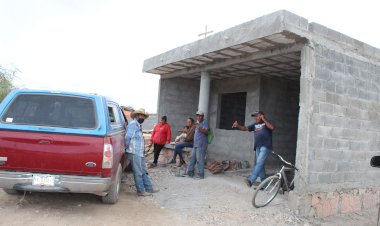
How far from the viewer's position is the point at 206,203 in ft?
21.4

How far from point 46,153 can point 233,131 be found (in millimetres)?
6734

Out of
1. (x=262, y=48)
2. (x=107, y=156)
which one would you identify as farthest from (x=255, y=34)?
(x=107, y=156)

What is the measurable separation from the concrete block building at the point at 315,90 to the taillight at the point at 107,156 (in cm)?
330

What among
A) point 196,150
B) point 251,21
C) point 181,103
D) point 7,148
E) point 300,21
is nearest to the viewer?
point 7,148

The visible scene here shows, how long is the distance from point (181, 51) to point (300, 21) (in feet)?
12.0

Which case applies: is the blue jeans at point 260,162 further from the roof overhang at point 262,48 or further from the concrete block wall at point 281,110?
the concrete block wall at point 281,110

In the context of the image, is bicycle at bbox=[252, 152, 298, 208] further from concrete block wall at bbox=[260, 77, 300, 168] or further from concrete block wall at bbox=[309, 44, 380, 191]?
concrete block wall at bbox=[260, 77, 300, 168]

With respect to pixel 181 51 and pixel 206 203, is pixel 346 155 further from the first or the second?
pixel 181 51

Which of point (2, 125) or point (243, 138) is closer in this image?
point (2, 125)

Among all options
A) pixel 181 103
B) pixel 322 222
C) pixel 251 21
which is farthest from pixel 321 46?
pixel 181 103

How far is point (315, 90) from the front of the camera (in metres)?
6.42

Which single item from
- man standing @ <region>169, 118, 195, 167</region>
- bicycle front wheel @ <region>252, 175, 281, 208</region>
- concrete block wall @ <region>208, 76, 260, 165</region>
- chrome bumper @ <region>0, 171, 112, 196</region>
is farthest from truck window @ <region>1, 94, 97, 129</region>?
concrete block wall @ <region>208, 76, 260, 165</region>

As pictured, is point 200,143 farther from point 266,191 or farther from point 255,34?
point 255,34

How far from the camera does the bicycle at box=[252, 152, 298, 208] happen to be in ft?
21.2
